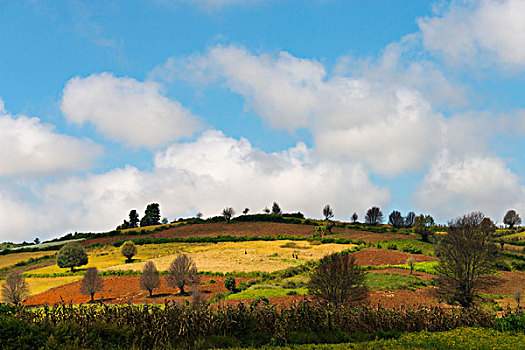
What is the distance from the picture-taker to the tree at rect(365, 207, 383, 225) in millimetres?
116188

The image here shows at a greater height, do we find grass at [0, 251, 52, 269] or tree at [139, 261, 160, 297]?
grass at [0, 251, 52, 269]

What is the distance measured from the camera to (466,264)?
27453 millimetres

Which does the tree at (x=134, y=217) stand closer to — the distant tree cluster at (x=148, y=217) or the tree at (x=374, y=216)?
the distant tree cluster at (x=148, y=217)

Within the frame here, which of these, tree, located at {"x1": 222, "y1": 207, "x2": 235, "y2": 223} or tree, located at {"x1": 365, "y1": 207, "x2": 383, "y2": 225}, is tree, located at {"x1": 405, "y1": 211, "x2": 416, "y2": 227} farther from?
tree, located at {"x1": 222, "y1": 207, "x2": 235, "y2": 223}

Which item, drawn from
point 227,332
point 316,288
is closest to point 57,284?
point 316,288

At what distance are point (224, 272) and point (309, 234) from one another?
3610cm

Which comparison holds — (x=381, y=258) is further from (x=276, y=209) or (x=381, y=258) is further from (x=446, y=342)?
(x=276, y=209)

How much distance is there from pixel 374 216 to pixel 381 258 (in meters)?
63.6

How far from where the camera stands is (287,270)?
45750mm

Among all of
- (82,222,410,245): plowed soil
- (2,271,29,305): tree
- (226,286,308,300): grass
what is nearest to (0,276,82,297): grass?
(2,271,29,305): tree

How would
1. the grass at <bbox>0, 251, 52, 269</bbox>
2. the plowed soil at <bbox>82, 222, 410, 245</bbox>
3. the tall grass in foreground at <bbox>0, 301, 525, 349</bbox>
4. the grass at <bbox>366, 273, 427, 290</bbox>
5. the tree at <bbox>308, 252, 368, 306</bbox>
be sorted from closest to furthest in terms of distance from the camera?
the tall grass in foreground at <bbox>0, 301, 525, 349</bbox> < the tree at <bbox>308, 252, 368, 306</bbox> < the grass at <bbox>366, 273, 427, 290</bbox> < the grass at <bbox>0, 251, 52, 269</bbox> < the plowed soil at <bbox>82, 222, 410, 245</bbox>

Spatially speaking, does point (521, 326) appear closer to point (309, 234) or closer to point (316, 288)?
point (316, 288)

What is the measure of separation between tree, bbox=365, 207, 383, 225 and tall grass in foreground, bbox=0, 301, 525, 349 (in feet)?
332

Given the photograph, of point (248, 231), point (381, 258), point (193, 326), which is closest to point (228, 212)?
point (248, 231)
